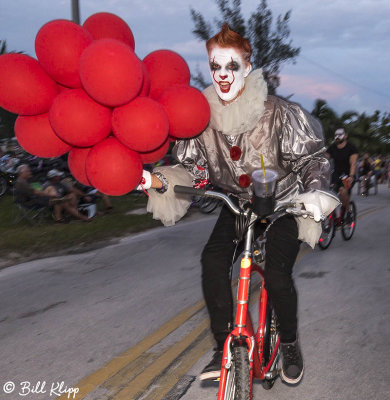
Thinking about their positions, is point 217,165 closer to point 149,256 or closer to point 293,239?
point 293,239

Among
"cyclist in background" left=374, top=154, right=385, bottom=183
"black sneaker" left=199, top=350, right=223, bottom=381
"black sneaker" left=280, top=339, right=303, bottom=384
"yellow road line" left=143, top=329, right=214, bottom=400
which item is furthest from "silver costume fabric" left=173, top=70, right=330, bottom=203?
"cyclist in background" left=374, top=154, right=385, bottom=183

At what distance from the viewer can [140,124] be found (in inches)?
107

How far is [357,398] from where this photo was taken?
11.9ft

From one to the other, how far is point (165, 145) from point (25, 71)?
84cm

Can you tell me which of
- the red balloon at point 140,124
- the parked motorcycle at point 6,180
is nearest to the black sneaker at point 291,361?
the red balloon at point 140,124

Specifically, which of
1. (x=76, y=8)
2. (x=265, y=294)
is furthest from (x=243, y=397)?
(x=76, y=8)

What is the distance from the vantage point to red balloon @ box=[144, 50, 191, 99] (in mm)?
3107

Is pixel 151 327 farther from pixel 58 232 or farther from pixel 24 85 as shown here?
pixel 58 232

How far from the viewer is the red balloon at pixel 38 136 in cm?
299

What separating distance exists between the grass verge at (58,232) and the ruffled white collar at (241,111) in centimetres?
621

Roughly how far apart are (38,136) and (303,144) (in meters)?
1.43

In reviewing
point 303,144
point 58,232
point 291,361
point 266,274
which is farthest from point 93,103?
point 58,232

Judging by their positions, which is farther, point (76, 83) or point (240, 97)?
point (240, 97)

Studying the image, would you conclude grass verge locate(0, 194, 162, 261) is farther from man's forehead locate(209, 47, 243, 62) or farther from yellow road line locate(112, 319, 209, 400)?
man's forehead locate(209, 47, 243, 62)
